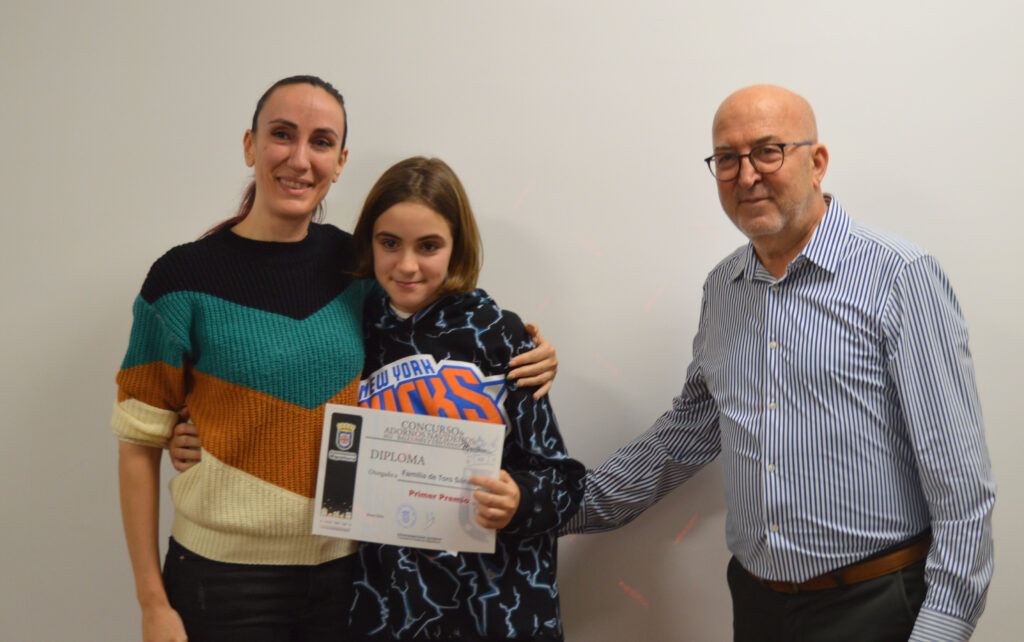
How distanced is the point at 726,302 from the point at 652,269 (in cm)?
29

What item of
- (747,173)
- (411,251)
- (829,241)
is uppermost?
(747,173)

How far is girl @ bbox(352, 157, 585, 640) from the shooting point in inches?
51.1

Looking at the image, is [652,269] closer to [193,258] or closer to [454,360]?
[454,360]

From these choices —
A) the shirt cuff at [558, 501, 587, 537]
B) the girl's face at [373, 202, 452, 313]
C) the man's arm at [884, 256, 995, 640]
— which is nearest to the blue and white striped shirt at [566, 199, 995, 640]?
the man's arm at [884, 256, 995, 640]

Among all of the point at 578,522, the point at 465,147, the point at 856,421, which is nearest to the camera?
the point at 856,421

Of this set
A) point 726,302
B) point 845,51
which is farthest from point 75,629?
point 845,51

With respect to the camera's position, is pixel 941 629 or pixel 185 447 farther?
pixel 185 447

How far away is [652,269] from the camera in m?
1.80

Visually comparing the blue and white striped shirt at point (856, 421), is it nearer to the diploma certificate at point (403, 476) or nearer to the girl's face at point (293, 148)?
the diploma certificate at point (403, 476)

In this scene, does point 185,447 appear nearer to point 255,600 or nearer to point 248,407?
point 248,407

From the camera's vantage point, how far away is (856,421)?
132 cm

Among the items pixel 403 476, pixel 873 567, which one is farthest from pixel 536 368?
pixel 873 567

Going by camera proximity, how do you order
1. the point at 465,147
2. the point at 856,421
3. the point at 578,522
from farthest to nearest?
the point at 465,147
the point at 578,522
the point at 856,421

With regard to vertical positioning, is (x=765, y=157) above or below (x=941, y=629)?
above
